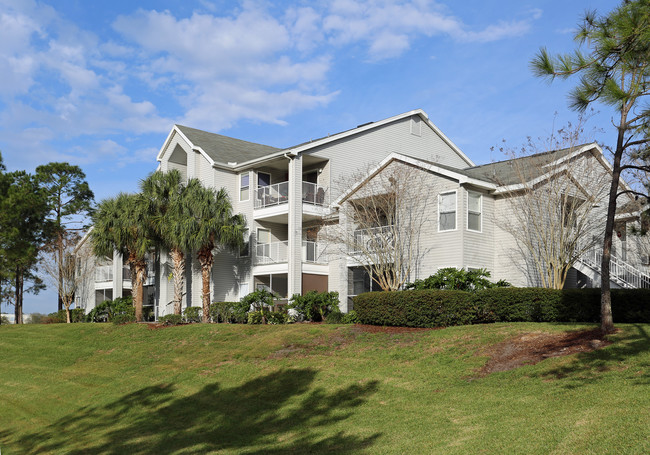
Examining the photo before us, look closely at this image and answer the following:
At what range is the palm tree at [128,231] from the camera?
30.5 metres

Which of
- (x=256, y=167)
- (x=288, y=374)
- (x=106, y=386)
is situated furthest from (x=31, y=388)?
(x=256, y=167)

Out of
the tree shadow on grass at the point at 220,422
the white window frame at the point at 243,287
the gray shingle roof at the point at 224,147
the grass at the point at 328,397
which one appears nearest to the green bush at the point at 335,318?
the grass at the point at 328,397

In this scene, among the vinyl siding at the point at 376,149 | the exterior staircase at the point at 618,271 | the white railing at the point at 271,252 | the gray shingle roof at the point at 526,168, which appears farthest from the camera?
the vinyl siding at the point at 376,149

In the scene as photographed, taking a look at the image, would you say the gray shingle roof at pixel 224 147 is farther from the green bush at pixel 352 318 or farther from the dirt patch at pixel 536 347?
the dirt patch at pixel 536 347

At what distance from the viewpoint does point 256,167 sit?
1275 inches

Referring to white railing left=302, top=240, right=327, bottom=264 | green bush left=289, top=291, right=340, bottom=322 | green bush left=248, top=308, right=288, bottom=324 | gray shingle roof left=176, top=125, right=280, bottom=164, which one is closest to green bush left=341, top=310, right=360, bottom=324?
green bush left=289, top=291, right=340, bottom=322

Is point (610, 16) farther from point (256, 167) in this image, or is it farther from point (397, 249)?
point (256, 167)

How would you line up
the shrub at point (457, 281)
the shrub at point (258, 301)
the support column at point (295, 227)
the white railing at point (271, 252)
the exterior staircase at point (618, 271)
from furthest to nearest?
the white railing at point (271, 252), the support column at point (295, 227), the shrub at point (258, 301), the exterior staircase at point (618, 271), the shrub at point (457, 281)

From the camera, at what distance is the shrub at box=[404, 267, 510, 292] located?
73.1 ft

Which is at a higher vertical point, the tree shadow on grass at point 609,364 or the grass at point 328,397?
the tree shadow on grass at point 609,364

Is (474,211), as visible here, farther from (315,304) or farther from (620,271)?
(315,304)

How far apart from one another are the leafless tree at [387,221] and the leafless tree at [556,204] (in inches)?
142

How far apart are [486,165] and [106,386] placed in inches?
741

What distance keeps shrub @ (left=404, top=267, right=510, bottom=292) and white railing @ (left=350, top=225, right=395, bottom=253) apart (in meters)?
2.41
